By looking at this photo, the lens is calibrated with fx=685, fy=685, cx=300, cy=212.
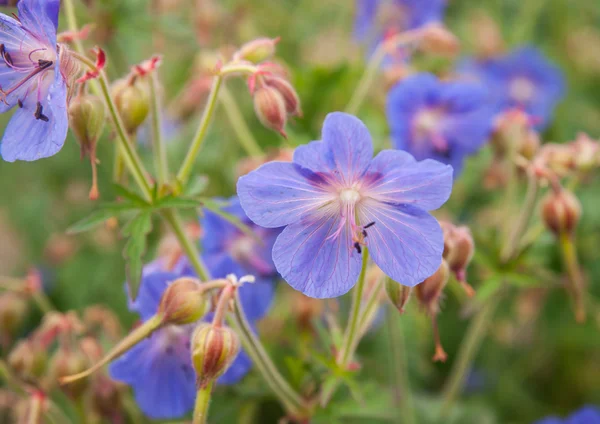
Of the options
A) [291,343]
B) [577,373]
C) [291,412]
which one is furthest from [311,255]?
[577,373]

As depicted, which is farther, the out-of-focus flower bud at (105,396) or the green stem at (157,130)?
the out-of-focus flower bud at (105,396)

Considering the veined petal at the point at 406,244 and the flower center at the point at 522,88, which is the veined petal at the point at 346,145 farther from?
the flower center at the point at 522,88

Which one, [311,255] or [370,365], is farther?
[370,365]

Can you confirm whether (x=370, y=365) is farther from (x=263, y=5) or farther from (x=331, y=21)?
(x=331, y=21)

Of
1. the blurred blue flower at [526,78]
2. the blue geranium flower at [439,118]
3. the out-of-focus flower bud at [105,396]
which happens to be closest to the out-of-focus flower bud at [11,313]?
the out-of-focus flower bud at [105,396]

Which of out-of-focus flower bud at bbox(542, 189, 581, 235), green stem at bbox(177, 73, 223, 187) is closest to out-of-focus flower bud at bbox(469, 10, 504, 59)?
out-of-focus flower bud at bbox(542, 189, 581, 235)

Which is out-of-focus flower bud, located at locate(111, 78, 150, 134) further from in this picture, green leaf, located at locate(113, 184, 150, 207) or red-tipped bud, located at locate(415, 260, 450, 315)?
red-tipped bud, located at locate(415, 260, 450, 315)

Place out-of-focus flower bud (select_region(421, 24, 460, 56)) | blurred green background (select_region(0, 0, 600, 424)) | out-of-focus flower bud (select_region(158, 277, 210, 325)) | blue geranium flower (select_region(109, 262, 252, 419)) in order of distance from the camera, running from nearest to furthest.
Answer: out-of-focus flower bud (select_region(158, 277, 210, 325)), blue geranium flower (select_region(109, 262, 252, 419)), out-of-focus flower bud (select_region(421, 24, 460, 56)), blurred green background (select_region(0, 0, 600, 424))
